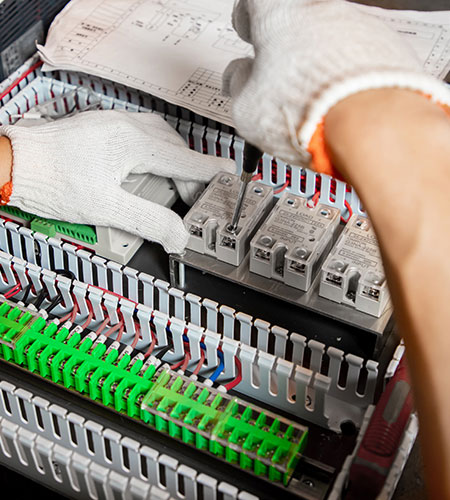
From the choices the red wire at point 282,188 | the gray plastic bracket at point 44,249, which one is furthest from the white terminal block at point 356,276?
the gray plastic bracket at point 44,249

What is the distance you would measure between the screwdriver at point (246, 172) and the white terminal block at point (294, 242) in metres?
0.06

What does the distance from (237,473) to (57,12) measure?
1.60 m

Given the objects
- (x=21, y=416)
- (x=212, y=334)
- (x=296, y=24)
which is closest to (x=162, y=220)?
(x=212, y=334)

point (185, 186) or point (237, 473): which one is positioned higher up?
point (185, 186)

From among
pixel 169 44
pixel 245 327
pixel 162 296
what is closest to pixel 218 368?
pixel 245 327

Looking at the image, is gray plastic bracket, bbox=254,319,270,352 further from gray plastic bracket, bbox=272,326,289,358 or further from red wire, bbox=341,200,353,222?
red wire, bbox=341,200,353,222

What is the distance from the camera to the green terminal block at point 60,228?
192 cm

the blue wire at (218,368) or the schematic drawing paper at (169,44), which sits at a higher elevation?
the schematic drawing paper at (169,44)

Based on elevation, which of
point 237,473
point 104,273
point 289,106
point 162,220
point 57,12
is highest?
point 289,106

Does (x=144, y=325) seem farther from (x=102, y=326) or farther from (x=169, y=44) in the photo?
(x=169, y=44)

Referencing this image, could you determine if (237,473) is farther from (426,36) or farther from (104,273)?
(426,36)

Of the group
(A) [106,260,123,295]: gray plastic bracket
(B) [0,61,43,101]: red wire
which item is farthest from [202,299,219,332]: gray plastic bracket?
(B) [0,61,43,101]: red wire

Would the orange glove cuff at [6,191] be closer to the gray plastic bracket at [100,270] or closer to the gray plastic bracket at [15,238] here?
the gray plastic bracket at [15,238]

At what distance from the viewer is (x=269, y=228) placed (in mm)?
1825
